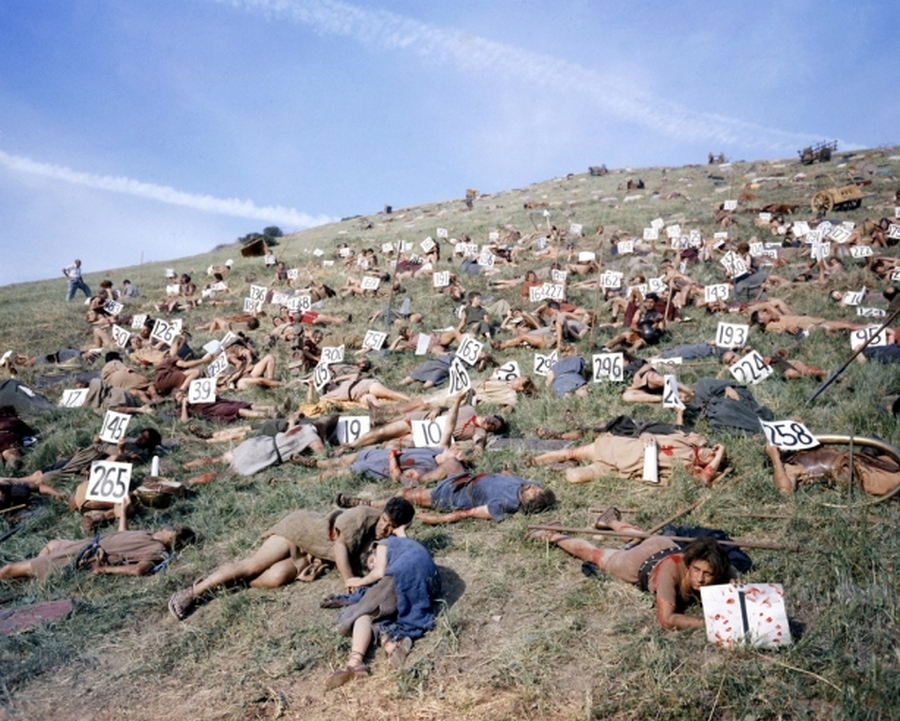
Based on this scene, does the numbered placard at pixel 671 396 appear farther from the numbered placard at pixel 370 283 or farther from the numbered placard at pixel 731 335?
the numbered placard at pixel 370 283

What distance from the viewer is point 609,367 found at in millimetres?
9852

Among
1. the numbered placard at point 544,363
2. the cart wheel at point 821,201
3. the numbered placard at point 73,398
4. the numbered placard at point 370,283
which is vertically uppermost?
the cart wheel at point 821,201

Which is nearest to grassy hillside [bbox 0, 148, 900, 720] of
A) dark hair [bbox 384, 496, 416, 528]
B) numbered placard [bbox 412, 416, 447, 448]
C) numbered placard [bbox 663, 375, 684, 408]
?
numbered placard [bbox 663, 375, 684, 408]

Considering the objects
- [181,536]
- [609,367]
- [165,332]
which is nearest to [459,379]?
[609,367]

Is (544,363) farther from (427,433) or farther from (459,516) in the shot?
(459,516)

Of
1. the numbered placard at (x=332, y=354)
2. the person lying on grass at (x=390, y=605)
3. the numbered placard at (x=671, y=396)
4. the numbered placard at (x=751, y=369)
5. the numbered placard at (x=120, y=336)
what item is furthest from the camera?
the numbered placard at (x=120, y=336)

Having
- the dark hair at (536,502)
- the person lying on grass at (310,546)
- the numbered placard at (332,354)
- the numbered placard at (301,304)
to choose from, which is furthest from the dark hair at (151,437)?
the numbered placard at (301,304)

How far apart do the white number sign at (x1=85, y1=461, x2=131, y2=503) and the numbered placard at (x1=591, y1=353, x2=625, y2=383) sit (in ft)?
22.4

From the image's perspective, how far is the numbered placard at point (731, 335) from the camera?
10.3m

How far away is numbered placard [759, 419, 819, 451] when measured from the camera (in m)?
5.98

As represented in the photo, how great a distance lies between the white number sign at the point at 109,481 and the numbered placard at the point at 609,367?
6.83 m

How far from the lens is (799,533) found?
5145 millimetres

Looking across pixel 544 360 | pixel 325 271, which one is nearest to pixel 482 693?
pixel 544 360

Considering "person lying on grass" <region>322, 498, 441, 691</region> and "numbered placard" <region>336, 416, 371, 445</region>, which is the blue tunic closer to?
"person lying on grass" <region>322, 498, 441, 691</region>
